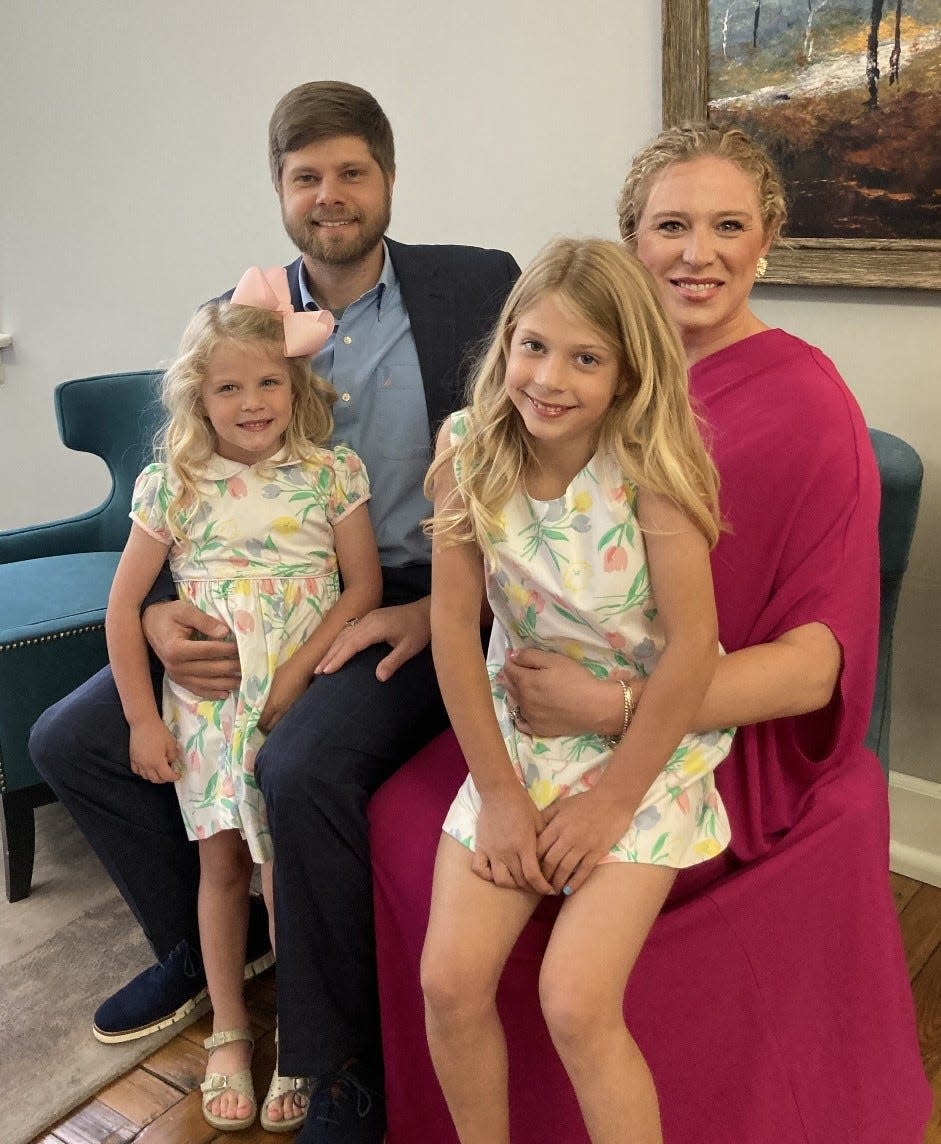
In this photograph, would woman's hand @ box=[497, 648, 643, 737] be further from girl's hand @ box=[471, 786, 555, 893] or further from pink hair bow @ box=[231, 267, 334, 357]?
pink hair bow @ box=[231, 267, 334, 357]

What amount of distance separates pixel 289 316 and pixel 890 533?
3.07ft

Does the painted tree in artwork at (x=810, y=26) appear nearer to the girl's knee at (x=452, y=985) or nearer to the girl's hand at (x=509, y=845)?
the girl's hand at (x=509, y=845)

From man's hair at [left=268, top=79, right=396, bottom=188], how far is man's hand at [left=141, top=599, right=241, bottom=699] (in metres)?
0.74

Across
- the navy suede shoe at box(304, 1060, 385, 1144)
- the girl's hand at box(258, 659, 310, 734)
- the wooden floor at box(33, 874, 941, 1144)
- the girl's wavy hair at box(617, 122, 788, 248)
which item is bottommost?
the wooden floor at box(33, 874, 941, 1144)

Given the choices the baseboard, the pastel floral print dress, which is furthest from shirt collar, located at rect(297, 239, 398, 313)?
the baseboard

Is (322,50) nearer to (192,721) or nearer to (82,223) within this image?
(82,223)

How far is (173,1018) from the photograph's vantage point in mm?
1895

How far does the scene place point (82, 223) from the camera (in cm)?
341

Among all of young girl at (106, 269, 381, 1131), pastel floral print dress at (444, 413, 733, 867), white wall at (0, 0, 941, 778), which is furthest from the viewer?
white wall at (0, 0, 941, 778)

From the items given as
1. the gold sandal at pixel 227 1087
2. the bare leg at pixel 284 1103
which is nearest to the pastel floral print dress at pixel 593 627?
the bare leg at pixel 284 1103

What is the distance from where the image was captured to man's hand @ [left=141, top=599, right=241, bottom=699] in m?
1.67

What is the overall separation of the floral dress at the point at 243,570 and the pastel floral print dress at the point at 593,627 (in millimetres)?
386

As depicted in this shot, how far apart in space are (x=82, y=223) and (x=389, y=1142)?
2.79 m

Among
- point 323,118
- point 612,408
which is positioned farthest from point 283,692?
point 323,118
